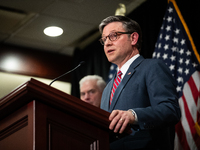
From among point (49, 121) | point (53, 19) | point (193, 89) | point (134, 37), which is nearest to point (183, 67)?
point (193, 89)

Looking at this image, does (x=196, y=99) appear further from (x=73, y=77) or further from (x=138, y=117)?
(x=73, y=77)

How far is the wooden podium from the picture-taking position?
4.21 ft

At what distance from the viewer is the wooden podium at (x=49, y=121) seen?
128 cm

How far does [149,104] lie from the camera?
1773 mm

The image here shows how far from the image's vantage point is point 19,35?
18.7 feet

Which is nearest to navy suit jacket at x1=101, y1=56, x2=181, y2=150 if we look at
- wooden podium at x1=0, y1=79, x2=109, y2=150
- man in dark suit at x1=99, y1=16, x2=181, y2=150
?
man in dark suit at x1=99, y1=16, x2=181, y2=150

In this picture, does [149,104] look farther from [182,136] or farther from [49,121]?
[182,136]

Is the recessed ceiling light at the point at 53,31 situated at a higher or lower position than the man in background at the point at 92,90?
higher

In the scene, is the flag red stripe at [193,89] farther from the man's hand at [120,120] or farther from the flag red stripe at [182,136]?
the man's hand at [120,120]

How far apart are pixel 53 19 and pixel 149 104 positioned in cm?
368

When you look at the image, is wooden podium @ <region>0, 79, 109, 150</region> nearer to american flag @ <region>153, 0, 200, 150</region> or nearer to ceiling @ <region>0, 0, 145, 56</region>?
american flag @ <region>153, 0, 200, 150</region>

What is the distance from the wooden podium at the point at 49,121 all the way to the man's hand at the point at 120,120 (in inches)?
1.0

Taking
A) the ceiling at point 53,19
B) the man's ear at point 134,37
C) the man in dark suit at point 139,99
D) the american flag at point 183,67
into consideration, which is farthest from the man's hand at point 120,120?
the ceiling at point 53,19

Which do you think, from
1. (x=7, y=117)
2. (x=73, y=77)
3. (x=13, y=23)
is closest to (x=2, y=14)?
(x=13, y=23)
